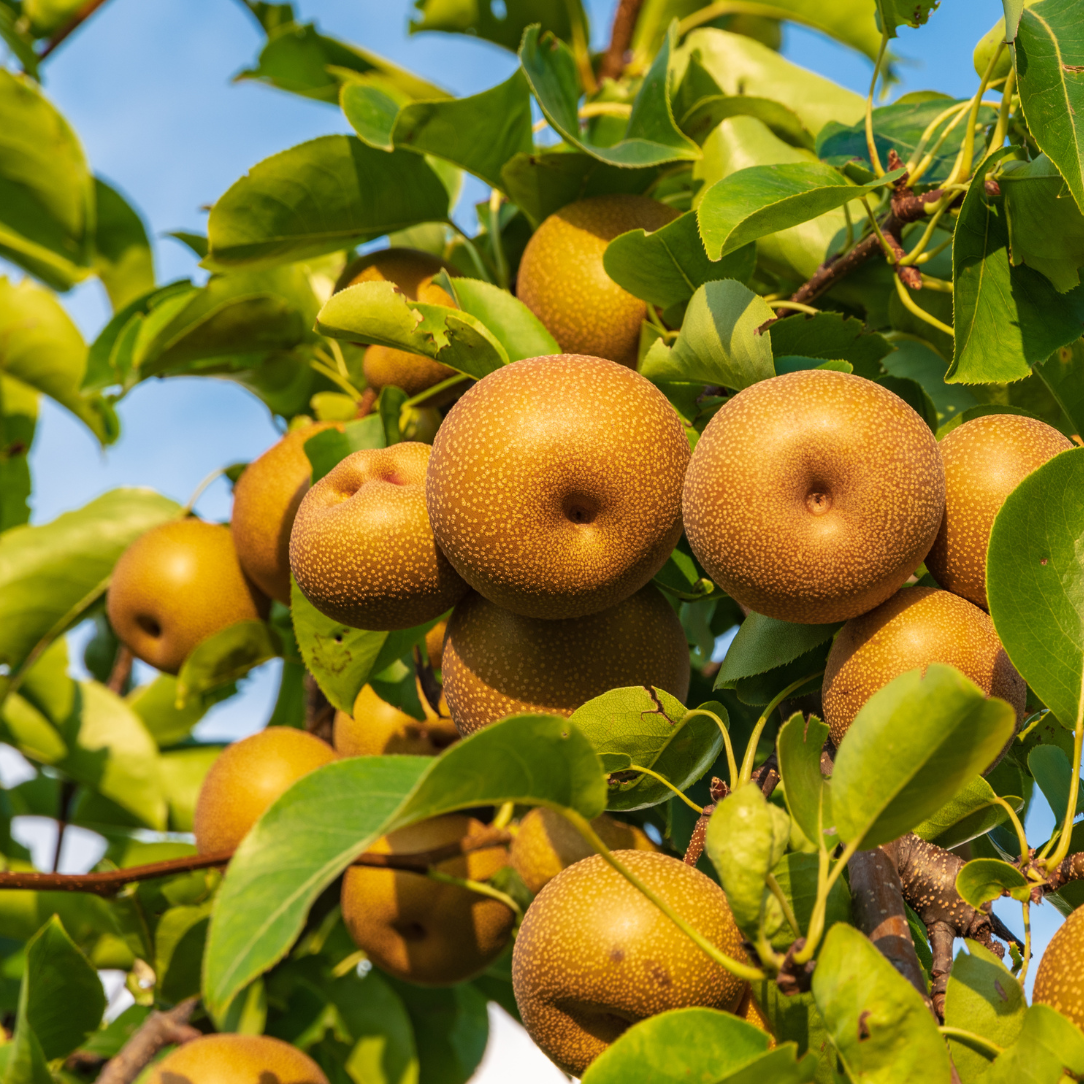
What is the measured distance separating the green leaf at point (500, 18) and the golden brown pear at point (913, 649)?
97.2 inches

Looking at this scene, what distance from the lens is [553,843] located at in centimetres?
177

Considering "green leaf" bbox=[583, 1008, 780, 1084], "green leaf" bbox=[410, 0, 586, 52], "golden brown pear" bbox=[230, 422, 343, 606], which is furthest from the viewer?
"green leaf" bbox=[410, 0, 586, 52]

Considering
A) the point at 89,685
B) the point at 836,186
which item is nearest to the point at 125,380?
the point at 89,685

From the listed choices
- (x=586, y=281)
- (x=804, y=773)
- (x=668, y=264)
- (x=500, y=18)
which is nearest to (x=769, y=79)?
(x=586, y=281)

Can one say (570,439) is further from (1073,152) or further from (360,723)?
(360,723)

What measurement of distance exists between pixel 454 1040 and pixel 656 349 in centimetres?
206

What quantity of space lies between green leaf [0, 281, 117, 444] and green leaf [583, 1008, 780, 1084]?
2.53m

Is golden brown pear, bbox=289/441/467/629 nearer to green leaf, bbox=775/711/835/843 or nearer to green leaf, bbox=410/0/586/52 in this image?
green leaf, bbox=775/711/835/843

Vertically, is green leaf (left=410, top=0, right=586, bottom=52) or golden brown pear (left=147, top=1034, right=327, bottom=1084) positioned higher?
green leaf (left=410, top=0, right=586, bottom=52)

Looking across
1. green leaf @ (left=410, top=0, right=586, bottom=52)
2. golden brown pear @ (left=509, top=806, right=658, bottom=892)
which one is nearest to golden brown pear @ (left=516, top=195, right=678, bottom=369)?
golden brown pear @ (left=509, top=806, right=658, bottom=892)

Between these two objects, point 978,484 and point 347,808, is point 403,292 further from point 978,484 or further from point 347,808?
point 347,808

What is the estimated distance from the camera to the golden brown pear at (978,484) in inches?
49.1

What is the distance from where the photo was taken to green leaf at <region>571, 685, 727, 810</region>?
1214 millimetres

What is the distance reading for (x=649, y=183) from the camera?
74.0 inches
